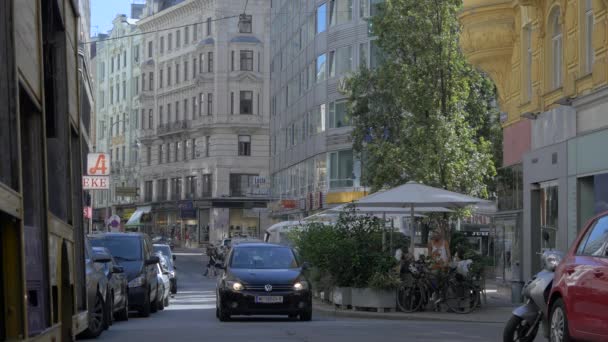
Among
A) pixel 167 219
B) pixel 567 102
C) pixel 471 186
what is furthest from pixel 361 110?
pixel 167 219

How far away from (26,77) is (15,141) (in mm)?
624

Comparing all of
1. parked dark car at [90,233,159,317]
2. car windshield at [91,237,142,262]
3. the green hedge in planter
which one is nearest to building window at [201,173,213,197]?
the green hedge in planter

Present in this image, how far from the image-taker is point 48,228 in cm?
693

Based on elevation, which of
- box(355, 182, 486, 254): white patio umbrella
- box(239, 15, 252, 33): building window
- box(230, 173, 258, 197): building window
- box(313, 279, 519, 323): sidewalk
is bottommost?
box(313, 279, 519, 323): sidewalk

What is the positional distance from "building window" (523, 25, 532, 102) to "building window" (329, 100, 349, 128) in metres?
26.2

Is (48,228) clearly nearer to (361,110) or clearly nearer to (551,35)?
(551,35)

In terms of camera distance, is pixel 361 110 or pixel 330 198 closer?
pixel 361 110

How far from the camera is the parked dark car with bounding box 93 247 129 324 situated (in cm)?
1755

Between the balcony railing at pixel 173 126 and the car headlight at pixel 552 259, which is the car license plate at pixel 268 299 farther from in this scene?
the balcony railing at pixel 173 126

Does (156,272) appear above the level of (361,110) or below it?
below

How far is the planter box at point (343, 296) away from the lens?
24.1 m

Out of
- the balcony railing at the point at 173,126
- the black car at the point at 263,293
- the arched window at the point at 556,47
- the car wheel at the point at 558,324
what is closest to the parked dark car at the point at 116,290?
the black car at the point at 263,293

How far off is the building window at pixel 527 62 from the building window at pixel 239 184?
2404 inches

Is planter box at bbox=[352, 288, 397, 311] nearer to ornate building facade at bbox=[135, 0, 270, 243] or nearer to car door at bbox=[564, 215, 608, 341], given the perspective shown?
car door at bbox=[564, 215, 608, 341]
